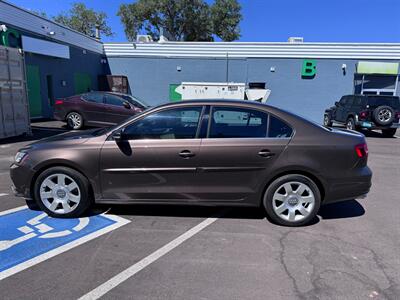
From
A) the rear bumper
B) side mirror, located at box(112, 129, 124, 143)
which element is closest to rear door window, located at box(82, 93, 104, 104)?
side mirror, located at box(112, 129, 124, 143)

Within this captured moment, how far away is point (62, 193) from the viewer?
4078 millimetres

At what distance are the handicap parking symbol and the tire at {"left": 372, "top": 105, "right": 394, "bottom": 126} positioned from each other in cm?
1194

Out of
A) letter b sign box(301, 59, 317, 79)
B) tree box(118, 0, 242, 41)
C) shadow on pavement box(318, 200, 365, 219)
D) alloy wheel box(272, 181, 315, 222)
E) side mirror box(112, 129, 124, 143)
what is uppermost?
tree box(118, 0, 242, 41)

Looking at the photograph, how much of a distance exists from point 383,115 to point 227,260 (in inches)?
476

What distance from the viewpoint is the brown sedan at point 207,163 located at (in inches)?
154

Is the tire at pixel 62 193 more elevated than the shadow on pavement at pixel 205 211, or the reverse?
the tire at pixel 62 193

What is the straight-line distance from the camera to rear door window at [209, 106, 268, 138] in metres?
4.00

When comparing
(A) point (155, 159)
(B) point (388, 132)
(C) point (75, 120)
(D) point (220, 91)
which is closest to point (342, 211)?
(A) point (155, 159)

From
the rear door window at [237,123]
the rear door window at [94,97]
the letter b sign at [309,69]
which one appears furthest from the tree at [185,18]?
the rear door window at [237,123]

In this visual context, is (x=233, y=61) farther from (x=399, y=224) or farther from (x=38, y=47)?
(x=399, y=224)

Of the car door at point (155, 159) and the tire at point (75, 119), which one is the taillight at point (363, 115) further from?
the tire at point (75, 119)

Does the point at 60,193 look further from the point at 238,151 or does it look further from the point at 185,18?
the point at 185,18

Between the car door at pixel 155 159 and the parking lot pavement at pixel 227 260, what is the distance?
17.0 inches

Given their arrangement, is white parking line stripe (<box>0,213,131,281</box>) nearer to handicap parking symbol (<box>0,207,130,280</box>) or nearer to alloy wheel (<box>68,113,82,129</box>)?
handicap parking symbol (<box>0,207,130,280</box>)
